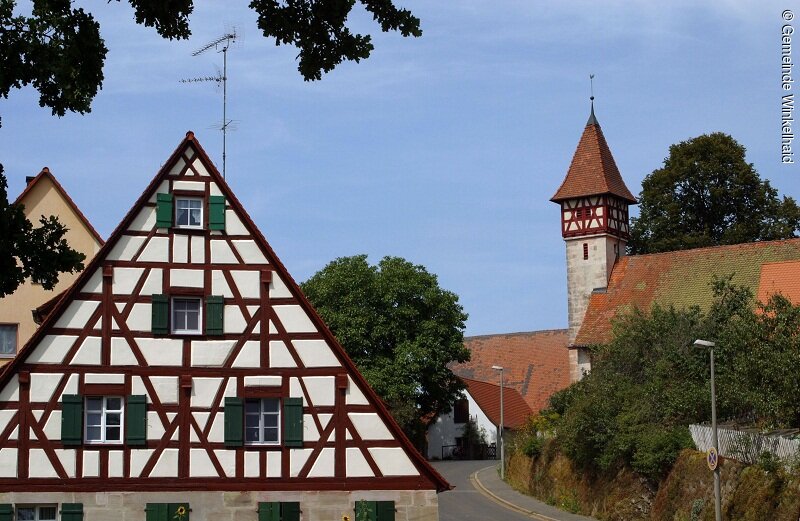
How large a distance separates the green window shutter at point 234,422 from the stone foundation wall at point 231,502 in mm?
1129

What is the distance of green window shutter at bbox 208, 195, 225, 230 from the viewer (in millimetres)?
30422

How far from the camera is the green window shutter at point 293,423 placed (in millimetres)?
29516

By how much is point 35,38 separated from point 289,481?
58.4 feet

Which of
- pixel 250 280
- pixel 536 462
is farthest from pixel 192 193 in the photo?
pixel 536 462

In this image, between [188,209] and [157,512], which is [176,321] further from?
[157,512]

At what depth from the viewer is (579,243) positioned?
69125mm

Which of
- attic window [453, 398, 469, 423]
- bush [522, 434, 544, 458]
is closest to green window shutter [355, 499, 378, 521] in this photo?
bush [522, 434, 544, 458]

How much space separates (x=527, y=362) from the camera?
277ft

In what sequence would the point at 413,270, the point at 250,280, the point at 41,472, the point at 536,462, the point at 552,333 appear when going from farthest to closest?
the point at 552,333, the point at 413,270, the point at 536,462, the point at 250,280, the point at 41,472

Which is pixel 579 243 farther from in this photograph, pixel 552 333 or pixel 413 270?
pixel 552 333

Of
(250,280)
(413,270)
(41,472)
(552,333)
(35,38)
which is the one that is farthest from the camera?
(552,333)

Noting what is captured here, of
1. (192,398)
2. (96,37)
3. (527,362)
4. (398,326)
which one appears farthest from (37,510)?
(527,362)

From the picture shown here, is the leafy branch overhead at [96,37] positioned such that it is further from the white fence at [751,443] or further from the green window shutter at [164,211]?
the white fence at [751,443]

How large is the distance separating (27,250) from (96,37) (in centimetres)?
248
